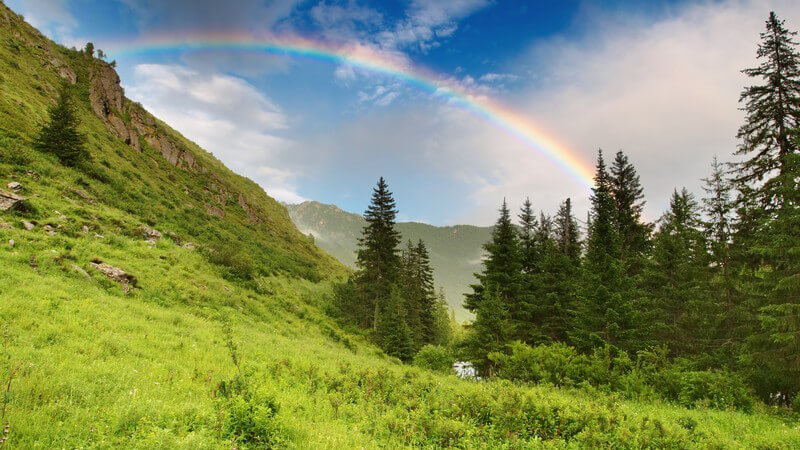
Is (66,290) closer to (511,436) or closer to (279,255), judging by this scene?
(511,436)

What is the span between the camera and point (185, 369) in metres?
9.45

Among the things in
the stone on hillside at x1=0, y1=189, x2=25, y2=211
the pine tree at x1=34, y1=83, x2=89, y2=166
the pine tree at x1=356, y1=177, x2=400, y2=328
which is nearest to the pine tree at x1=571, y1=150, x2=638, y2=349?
the pine tree at x1=356, y1=177, x2=400, y2=328

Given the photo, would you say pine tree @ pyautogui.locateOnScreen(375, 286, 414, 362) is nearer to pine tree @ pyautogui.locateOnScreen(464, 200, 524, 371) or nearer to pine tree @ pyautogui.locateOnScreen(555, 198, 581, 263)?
pine tree @ pyautogui.locateOnScreen(464, 200, 524, 371)

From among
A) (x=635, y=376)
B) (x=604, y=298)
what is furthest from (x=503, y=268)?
(x=635, y=376)

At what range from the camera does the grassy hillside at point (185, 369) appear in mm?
6130

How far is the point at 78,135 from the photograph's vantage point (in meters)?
26.1

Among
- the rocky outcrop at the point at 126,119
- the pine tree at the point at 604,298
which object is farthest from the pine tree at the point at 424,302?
the rocky outcrop at the point at 126,119

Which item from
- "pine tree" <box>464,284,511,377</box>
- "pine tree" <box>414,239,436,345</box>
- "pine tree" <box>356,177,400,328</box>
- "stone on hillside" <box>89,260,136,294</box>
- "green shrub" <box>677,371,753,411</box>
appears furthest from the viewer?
"pine tree" <box>414,239,436,345</box>

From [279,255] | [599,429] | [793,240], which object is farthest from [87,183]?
[793,240]

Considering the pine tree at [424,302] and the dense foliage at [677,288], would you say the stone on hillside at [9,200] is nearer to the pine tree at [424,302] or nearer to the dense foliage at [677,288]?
the dense foliage at [677,288]

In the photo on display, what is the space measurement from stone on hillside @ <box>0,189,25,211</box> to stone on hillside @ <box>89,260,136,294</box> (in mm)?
4564

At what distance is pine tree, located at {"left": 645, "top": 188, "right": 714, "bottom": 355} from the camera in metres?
22.9

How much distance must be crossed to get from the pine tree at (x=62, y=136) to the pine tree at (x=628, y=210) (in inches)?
1604

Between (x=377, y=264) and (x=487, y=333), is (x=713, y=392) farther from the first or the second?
(x=377, y=264)
